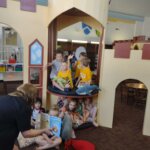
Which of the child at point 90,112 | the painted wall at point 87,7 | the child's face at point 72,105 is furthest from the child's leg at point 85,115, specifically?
the painted wall at point 87,7

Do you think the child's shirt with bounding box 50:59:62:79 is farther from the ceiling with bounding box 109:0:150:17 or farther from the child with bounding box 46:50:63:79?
the ceiling with bounding box 109:0:150:17

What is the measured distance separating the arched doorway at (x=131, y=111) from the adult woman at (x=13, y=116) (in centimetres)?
233

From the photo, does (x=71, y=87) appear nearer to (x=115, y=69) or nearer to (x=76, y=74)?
(x=76, y=74)

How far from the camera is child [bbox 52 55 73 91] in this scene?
133 inches

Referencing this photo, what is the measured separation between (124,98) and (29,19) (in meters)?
→ 3.80

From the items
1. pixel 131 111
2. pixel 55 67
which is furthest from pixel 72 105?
pixel 131 111

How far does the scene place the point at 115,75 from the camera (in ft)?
11.2

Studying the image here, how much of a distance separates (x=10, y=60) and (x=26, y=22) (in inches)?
116

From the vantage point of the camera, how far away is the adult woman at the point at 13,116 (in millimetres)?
1624

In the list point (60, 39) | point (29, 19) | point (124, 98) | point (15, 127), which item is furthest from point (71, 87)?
point (124, 98)

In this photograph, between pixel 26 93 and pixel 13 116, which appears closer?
pixel 13 116

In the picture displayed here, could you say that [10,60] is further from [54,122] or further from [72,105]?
[54,122]

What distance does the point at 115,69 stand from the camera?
339 cm

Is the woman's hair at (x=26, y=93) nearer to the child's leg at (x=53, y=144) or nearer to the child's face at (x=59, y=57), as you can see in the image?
the child's leg at (x=53, y=144)
